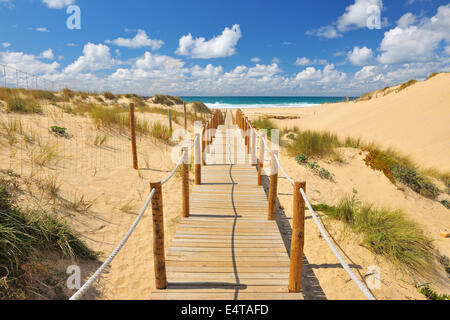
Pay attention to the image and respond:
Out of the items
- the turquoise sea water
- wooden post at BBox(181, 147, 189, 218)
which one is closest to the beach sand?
wooden post at BBox(181, 147, 189, 218)

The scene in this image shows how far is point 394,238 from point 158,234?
4124 mm

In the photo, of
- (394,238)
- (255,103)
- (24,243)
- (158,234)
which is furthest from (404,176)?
(255,103)

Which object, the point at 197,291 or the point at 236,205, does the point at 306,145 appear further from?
the point at 197,291

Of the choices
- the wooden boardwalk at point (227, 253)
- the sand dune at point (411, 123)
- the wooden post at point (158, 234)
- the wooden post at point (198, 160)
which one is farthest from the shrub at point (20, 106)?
the sand dune at point (411, 123)

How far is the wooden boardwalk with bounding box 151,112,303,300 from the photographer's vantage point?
294 centimetres

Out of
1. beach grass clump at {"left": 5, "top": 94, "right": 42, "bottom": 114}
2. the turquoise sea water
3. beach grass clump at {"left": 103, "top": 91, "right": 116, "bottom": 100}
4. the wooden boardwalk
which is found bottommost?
the wooden boardwalk

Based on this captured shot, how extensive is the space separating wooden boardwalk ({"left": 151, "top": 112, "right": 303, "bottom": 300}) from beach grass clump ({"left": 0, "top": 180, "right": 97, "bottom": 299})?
4.43 ft

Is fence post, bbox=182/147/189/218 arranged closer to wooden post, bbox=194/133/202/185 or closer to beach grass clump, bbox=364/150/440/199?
wooden post, bbox=194/133/202/185

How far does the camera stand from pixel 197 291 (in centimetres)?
292

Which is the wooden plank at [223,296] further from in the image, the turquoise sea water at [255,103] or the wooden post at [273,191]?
the turquoise sea water at [255,103]

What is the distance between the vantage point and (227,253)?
366 centimetres

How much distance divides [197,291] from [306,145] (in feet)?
24.3

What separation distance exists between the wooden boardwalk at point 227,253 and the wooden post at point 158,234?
0.16 meters
